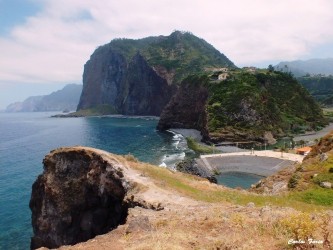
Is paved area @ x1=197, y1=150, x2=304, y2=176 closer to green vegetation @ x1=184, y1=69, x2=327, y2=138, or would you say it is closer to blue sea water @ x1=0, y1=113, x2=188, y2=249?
blue sea water @ x1=0, y1=113, x2=188, y2=249

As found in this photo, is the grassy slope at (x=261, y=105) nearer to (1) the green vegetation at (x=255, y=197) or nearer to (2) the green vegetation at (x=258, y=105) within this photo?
(2) the green vegetation at (x=258, y=105)

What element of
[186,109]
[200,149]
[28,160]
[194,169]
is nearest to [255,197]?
[194,169]

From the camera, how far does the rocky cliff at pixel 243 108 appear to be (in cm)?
14300

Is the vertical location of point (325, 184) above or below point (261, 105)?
below

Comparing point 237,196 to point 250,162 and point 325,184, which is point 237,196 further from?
point 250,162

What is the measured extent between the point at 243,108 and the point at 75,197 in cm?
11725

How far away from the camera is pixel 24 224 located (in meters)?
58.9

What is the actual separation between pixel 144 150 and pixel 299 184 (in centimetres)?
8953

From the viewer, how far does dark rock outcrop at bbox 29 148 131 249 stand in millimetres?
40969

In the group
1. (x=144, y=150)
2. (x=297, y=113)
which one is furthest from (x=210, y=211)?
(x=297, y=113)

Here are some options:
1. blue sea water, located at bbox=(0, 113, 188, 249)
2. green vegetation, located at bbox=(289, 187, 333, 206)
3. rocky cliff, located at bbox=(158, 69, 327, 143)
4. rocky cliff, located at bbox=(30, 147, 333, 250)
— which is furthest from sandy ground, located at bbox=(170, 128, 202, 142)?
green vegetation, located at bbox=(289, 187, 333, 206)

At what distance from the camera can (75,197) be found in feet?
148

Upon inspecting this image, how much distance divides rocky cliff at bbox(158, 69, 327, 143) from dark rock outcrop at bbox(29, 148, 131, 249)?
92.4 meters

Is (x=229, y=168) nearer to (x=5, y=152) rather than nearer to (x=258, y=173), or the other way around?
(x=258, y=173)
